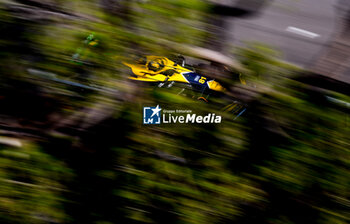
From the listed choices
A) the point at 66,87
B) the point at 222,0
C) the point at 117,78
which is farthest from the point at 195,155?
the point at 222,0

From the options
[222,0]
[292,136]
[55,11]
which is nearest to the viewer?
[292,136]

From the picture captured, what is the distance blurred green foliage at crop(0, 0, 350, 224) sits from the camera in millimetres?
1105

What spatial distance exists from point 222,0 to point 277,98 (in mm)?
585

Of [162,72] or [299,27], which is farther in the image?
[299,27]

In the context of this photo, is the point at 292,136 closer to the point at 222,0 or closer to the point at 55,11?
the point at 222,0

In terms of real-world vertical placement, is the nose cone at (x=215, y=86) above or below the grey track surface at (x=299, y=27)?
above

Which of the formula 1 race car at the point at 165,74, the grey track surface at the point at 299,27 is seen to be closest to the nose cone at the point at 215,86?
the formula 1 race car at the point at 165,74

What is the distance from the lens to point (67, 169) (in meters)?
1.18

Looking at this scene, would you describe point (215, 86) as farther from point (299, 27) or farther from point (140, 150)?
point (299, 27)

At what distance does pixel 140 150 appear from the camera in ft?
3.76

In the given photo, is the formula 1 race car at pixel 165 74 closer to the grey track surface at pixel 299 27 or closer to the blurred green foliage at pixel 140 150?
the blurred green foliage at pixel 140 150

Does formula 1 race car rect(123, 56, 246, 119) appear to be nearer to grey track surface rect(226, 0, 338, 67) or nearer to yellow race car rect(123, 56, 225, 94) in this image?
yellow race car rect(123, 56, 225, 94)

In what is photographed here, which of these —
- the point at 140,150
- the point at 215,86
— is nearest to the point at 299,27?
the point at 215,86

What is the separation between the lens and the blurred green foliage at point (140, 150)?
3.63 feet
